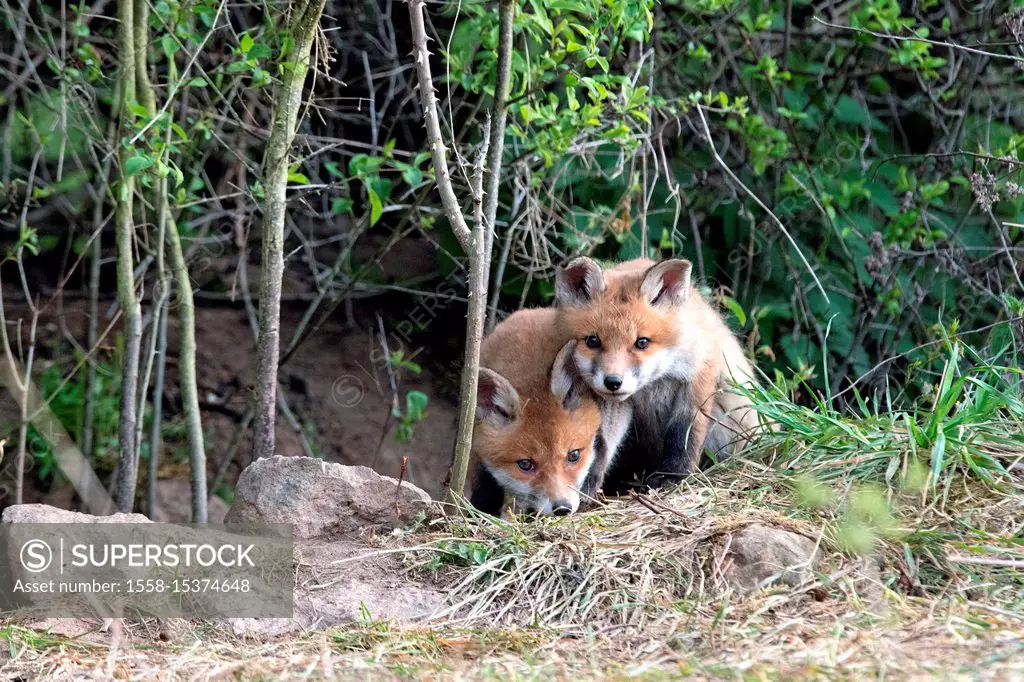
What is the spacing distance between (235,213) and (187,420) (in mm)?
1584

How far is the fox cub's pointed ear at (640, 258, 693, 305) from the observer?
191 inches

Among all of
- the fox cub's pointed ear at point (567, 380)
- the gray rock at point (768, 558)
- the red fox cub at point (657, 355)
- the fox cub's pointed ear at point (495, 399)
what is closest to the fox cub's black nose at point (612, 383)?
the red fox cub at point (657, 355)

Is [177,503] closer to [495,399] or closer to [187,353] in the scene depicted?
[187,353]

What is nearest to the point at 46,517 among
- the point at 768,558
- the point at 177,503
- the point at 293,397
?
the point at 768,558

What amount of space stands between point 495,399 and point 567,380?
343 millimetres

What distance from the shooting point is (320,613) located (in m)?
3.62

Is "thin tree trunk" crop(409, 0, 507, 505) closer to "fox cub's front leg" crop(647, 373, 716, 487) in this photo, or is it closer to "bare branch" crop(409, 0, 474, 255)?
"bare branch" crop(409, 0, 474, 255)

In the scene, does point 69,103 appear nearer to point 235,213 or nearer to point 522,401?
point 235,213

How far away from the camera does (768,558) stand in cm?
358

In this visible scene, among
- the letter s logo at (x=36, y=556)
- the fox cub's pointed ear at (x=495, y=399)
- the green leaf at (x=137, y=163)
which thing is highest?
the green leaf at (x=137, y=163)

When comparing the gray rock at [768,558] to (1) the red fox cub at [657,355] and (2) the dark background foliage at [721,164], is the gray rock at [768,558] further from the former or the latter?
(2) the dark background foliage at [721,164]

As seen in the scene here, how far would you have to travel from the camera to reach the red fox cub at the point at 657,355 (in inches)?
190

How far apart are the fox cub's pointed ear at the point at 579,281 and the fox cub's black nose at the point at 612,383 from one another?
0.47 meters

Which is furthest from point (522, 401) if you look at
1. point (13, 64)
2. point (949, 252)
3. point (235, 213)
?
point (13, 64)
